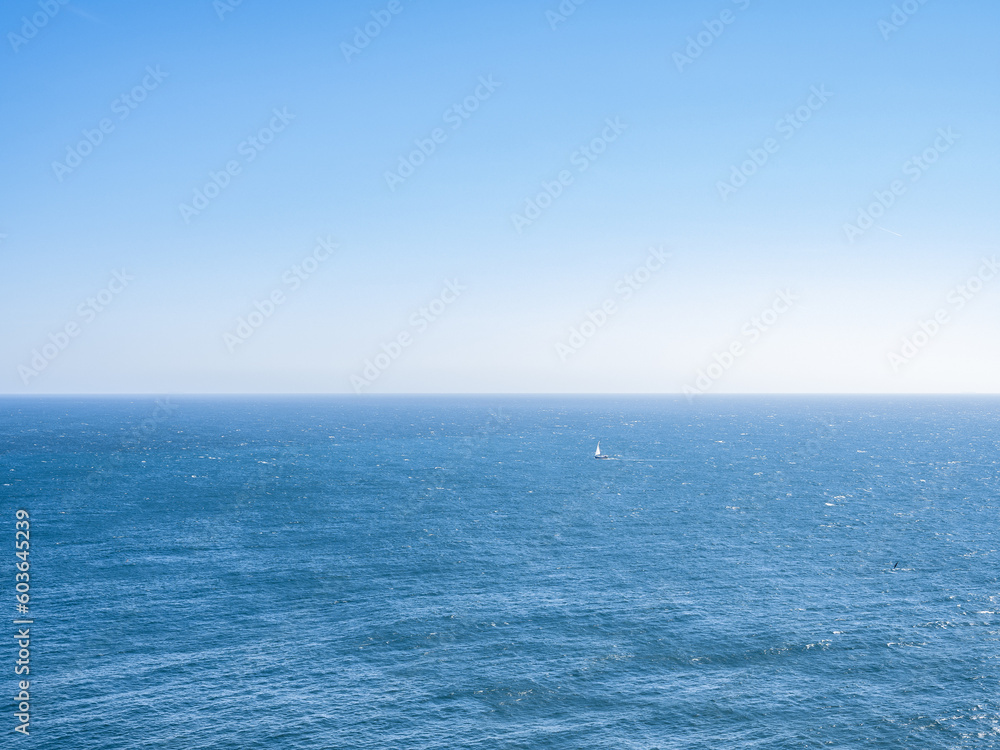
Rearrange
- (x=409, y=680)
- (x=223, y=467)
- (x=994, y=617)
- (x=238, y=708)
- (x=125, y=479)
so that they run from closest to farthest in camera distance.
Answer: (x=238, y=708)
(x=409, y=680)
(x=994, y=617)
(x=125, y=479)
(x=223, y=467)

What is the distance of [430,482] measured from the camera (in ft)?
485

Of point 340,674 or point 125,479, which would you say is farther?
point 125,479

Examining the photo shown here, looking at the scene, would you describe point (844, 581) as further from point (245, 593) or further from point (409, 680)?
point (245, 593)

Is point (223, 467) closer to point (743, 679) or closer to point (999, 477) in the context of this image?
point (743, 679)

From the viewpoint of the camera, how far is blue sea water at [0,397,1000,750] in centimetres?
4897

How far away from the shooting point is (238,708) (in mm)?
50219

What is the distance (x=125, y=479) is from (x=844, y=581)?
145993mm

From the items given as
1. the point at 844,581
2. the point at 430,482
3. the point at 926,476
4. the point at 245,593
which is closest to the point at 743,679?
Result: the point at 844,581

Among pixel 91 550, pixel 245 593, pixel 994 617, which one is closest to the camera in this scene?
pixel 994 617

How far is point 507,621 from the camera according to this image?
67000mm

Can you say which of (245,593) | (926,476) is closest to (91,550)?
(245,593)

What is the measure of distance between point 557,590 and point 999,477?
136m

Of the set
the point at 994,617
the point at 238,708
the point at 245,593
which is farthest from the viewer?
the point at 245,593

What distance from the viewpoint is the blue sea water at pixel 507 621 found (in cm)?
A: 4897
